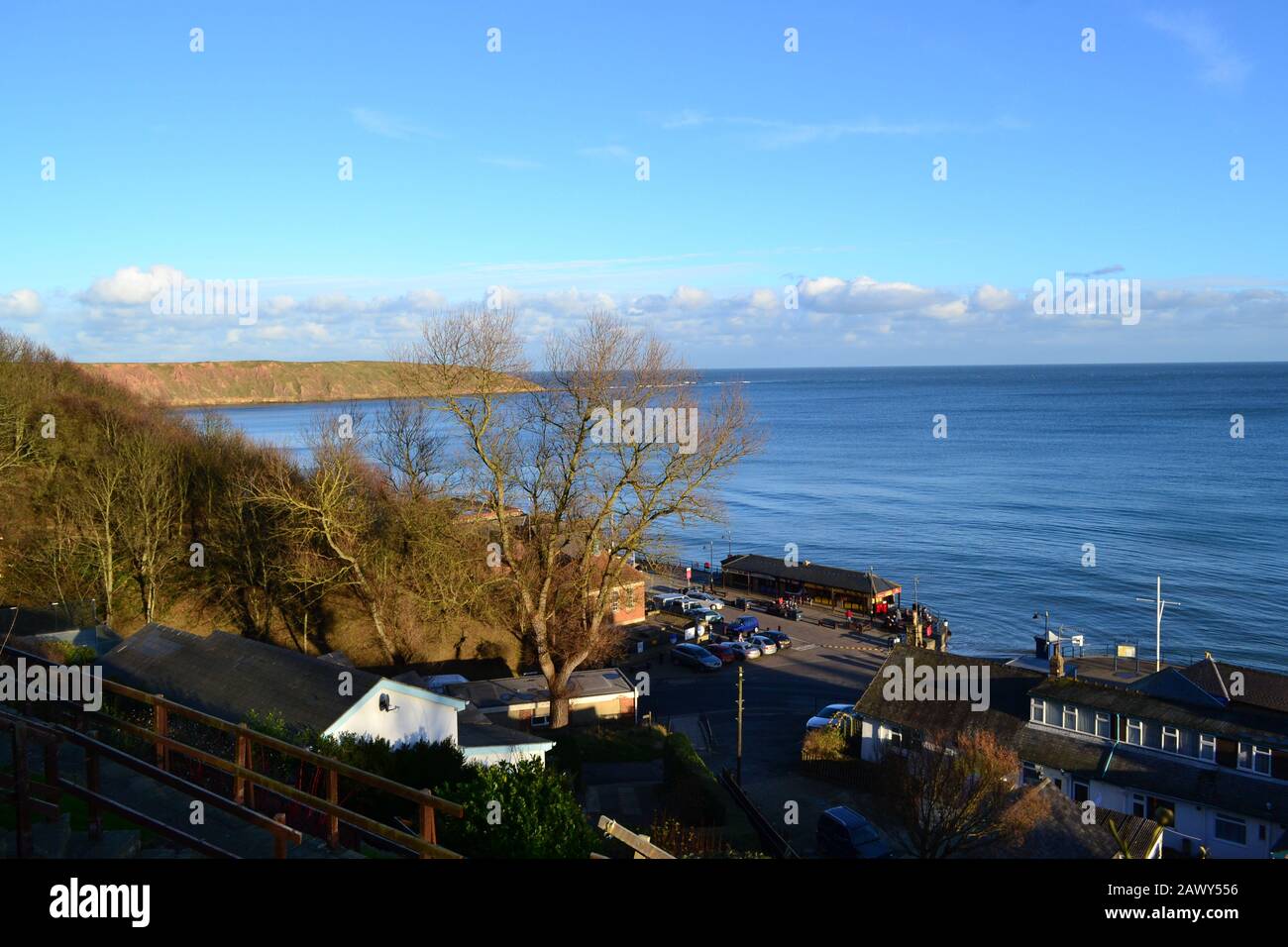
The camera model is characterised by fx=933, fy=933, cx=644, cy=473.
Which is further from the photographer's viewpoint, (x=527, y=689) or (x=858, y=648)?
(x=858, y=648)

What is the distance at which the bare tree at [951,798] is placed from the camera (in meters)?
17.2

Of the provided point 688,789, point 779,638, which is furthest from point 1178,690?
point 779,638

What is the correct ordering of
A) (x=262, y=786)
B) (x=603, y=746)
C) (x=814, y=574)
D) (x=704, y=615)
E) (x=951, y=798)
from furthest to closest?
(x=814, y=574) → (x=704, y=615) → (x=603, y=746) → (x=951, y=798) → (x=262, y=786)

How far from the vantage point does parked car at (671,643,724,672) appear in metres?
35.1

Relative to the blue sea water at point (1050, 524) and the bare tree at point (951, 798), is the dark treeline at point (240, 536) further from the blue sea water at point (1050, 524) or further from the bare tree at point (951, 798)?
the bare tree at point (951, 798)

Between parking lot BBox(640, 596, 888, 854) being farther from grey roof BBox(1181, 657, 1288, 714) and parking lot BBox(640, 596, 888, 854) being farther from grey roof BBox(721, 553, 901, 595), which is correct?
grey roof BBox(1181, 657, 1288, 714)

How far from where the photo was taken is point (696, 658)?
116 ft

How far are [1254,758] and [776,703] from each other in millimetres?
13907

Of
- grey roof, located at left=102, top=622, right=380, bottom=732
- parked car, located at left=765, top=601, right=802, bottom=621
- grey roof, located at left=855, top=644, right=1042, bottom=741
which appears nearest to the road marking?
parked car, located at left=765, top=601, right=802, bottom=621

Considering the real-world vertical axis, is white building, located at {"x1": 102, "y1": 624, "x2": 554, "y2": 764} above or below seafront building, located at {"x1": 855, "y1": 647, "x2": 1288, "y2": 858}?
above

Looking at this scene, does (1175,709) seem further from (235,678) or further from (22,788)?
(22,788)

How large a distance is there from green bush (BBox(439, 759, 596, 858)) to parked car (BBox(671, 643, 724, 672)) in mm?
24525
